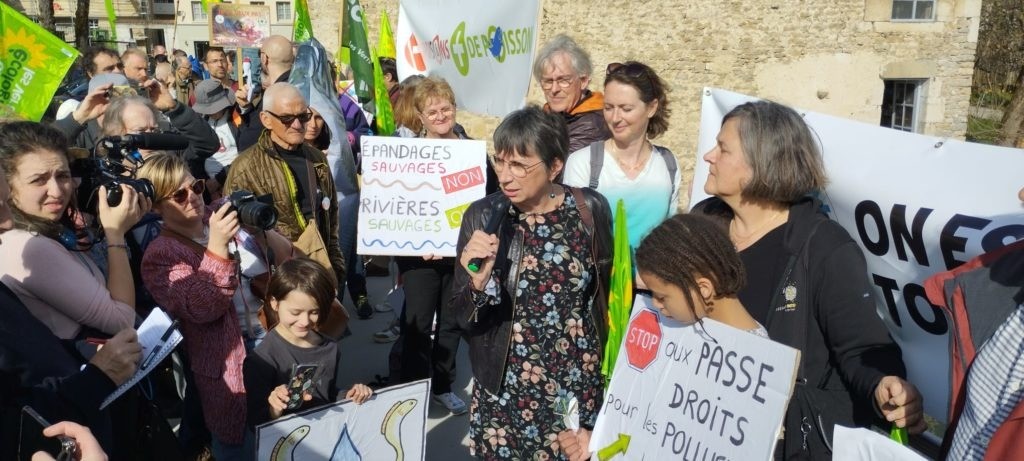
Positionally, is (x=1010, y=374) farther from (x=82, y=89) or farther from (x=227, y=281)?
(x=82, y=89)

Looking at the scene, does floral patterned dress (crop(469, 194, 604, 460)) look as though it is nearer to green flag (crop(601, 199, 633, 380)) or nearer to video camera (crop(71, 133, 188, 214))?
green flag (crop(601, 199, 633, 380))

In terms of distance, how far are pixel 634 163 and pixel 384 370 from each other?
243 cm

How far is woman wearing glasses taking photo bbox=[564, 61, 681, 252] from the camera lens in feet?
10.5

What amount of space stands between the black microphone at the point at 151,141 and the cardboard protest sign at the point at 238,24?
16226mm

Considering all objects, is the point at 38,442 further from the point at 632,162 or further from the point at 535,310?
Answer: the point at 632,162

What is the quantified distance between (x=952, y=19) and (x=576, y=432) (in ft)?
43.7

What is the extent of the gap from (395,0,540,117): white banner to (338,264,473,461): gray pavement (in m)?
1.80

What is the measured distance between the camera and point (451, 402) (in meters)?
4.28

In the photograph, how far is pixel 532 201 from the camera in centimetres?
260

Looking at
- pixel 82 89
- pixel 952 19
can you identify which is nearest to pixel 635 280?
pixel 82 89

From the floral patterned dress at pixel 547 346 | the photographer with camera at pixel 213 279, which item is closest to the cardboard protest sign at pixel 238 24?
the photographer with camera at pixel 213 279

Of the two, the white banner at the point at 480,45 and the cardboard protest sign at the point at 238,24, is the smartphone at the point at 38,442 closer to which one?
the white banner at the point at 480,45

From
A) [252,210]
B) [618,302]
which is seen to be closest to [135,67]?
[252,210]

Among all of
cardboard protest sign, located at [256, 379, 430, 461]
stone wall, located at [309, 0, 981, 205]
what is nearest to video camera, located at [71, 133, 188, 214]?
cardboard protest sign, located at [256, 379, 430, 461]
